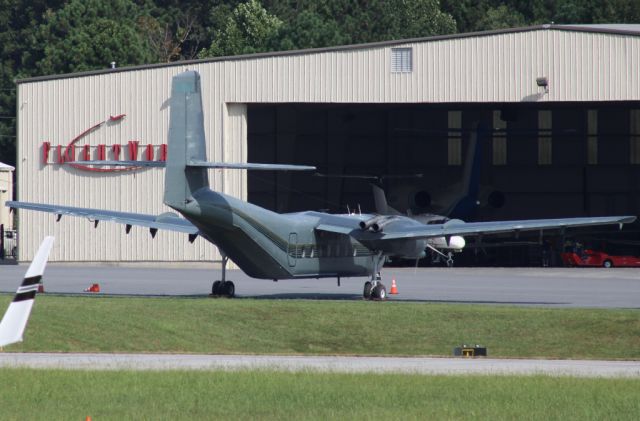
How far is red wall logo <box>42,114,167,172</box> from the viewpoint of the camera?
54906 mm

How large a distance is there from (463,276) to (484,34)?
10419mm

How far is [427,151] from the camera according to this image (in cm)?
6962

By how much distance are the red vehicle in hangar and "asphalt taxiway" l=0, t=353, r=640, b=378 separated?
39865mm

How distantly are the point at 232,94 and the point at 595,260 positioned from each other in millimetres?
21011

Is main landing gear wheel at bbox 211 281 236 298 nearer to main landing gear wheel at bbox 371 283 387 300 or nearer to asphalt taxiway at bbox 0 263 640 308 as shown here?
asphalt taxiway at bbox 0 263 640 308

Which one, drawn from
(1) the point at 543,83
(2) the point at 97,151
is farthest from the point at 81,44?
(1) the point at 543,83

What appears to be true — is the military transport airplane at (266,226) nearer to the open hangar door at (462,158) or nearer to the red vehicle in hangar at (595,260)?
the red vehicle in hangar at (595,260)

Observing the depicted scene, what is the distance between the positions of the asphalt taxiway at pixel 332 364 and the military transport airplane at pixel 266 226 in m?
7.44

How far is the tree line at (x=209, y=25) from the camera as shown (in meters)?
89.8

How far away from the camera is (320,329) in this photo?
2866cm

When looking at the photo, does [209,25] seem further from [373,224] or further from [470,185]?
[373,224]

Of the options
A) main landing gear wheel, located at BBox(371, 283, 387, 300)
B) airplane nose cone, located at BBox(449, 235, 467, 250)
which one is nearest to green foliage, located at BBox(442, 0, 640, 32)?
airplane nose cone, located at BBox(449, 235, 467, 250)

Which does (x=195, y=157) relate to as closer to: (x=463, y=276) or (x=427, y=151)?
(x=463, y=276)

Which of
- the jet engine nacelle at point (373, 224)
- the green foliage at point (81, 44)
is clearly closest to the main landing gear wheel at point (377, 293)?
the jet engine nacelle at point (373, 224)
